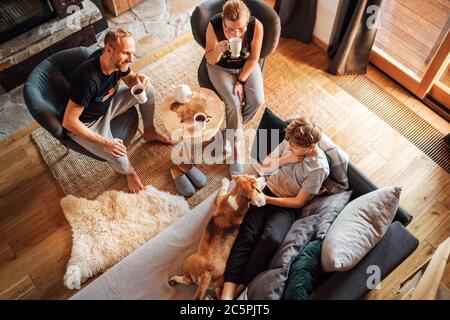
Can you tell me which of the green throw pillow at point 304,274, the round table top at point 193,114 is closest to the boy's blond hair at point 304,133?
the green throw pillow at point 304,274

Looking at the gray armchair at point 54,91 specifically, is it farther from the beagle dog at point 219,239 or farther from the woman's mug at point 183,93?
the beagle dog at point 219,239

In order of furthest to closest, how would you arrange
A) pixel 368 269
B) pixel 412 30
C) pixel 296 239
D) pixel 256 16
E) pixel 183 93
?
pixel 412 30 < pixel 256 16 < pixel 183 93 < pixel 296 239 < pixel 368 269

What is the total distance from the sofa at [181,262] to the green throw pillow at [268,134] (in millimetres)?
399

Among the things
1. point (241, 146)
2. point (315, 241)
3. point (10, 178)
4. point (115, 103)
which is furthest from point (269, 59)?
point (10, 178)

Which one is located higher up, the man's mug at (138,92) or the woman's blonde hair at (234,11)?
the woman's blonde hair at (234,11)

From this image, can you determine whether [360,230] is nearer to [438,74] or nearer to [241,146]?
[241,146]

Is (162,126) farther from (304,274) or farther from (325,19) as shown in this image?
(304,274)

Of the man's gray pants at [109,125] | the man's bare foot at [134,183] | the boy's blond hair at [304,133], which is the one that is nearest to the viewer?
the boy's blond hair at [304,133]

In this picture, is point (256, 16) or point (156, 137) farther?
point (156, 137)

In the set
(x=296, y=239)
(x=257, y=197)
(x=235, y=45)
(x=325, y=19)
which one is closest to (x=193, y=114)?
(x=235, y=45)

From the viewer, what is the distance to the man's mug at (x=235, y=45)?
81.4 inches

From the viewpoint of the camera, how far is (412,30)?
2906mm

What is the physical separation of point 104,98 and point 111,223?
0.78 m
